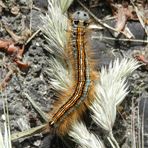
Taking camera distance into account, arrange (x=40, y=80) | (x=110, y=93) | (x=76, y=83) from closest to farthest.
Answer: (x=110, y=93)
(x=76, y=83)
(x=40, y=80)

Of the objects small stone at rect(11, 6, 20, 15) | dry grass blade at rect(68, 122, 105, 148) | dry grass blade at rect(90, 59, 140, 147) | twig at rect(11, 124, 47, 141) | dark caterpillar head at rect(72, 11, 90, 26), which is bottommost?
dry grass blade at rect(68, 122, 105, 148)

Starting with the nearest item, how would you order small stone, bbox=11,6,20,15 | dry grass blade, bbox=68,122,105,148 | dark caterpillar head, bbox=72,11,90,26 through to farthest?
dry grass blade, bbox=68,122,105,148 → dark caterpillar head, bbox=72,11,90,26 → small stone, bbox=11,6,20,15

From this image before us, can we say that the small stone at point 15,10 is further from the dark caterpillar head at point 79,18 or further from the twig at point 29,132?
the twig at point 29,132

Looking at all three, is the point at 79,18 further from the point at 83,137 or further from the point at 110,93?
the point at 83,137

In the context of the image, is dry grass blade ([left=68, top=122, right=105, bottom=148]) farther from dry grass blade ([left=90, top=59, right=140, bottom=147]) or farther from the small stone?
the small stone

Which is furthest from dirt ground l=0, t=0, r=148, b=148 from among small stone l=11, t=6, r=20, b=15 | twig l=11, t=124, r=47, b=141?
twig l=11, t=124, r=47, b=141

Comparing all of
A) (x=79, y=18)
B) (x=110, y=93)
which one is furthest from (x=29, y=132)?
(x=79, y=18)

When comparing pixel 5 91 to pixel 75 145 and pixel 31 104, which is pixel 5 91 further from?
pixel 75 145
